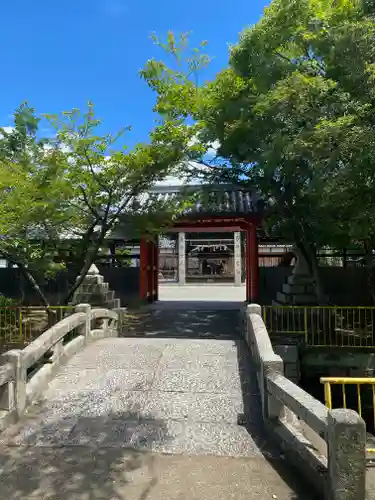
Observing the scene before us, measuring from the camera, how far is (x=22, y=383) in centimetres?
503

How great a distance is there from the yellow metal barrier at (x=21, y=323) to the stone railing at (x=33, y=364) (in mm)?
1583

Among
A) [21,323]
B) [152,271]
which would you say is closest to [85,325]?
[21,323]

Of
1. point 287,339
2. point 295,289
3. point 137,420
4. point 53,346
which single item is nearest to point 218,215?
point 295,289

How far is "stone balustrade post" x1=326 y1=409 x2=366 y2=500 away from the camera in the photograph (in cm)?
305

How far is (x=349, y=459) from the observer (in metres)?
3.06

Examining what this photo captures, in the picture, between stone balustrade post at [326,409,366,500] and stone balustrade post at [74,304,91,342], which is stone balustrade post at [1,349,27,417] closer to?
stone balustrade post at [74,304,91,342]

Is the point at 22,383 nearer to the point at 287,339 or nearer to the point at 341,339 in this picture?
the point at 287,339

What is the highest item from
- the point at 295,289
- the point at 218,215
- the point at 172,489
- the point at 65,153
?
the point at 65,153

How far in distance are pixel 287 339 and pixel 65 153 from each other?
22.0 feet

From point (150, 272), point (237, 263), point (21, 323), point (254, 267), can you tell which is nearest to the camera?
point (21, 323)

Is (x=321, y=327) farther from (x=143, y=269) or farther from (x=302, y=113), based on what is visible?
(x=143, y=269)

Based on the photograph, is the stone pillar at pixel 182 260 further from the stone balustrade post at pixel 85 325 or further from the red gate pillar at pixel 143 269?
the stone balustrade post at pixel 85 325

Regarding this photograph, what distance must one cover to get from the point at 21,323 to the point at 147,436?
668cm

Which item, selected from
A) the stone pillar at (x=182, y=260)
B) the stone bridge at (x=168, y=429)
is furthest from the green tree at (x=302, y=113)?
the stone pillar at (x=182, y=260)
